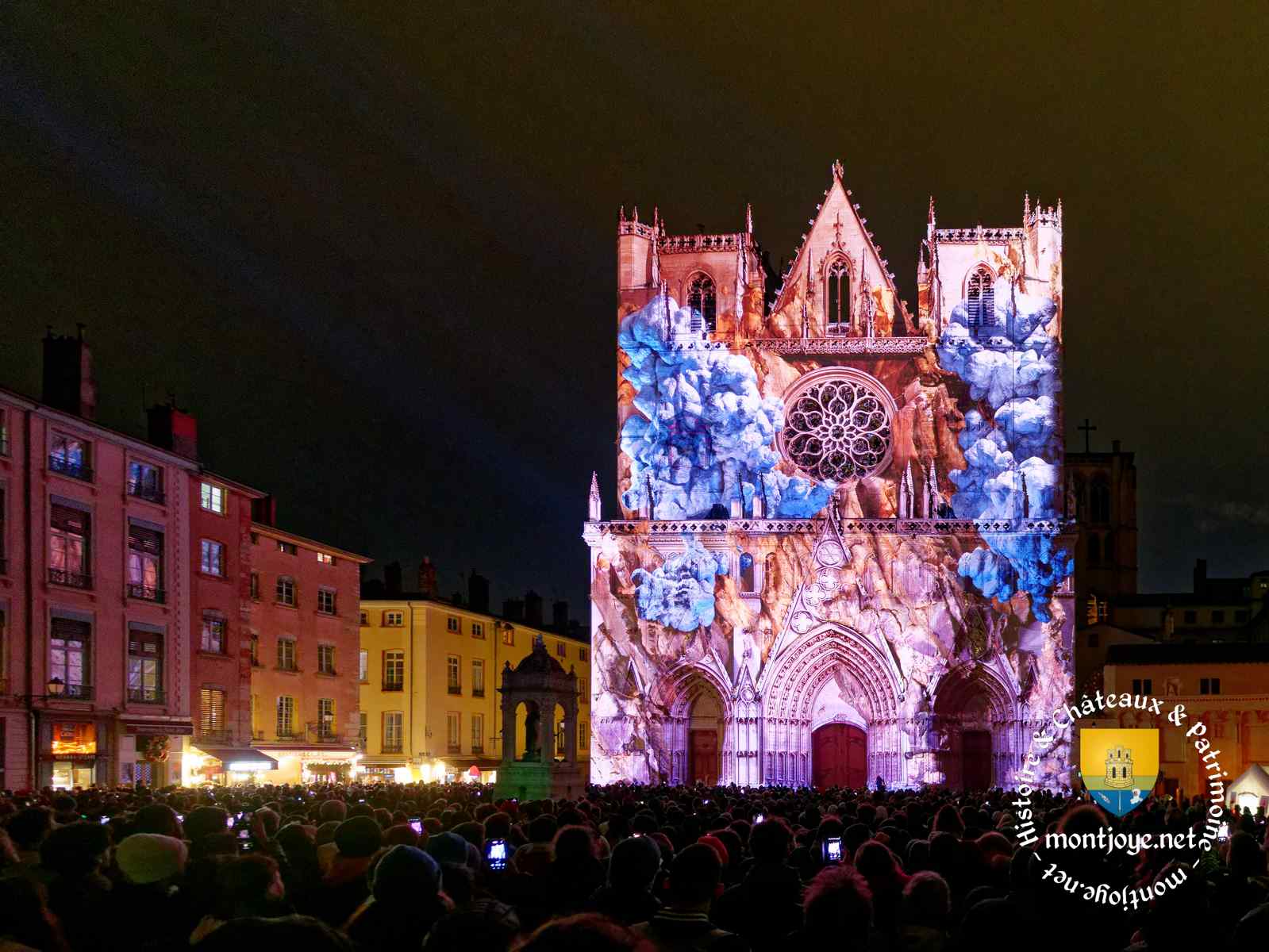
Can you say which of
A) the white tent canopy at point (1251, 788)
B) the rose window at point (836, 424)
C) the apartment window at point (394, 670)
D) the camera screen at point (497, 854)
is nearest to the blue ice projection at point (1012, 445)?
the rose window at point (836, 424)

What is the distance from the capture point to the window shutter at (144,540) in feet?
140

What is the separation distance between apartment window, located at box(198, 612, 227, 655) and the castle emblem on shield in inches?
1147

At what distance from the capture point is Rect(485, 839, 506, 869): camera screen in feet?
39.4

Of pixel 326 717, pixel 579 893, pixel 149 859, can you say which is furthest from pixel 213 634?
pixel 149 859

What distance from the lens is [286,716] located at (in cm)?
5212

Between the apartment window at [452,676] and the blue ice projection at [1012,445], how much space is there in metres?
21.8

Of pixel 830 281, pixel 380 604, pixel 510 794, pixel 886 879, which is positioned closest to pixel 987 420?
pixel 830 281

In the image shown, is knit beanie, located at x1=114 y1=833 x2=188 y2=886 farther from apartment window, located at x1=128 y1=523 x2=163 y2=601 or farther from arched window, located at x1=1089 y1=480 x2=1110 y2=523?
arched window, located at x1=1089 y1=480 x2=1110 y2=523

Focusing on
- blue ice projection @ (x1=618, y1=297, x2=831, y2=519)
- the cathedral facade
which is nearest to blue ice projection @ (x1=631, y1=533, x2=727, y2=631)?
the cathedral facade

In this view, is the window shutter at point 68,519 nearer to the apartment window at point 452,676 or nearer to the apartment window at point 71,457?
the apartment window at point 71,457

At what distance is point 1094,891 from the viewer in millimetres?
7965

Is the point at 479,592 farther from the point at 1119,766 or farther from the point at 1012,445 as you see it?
the point at 1119,766

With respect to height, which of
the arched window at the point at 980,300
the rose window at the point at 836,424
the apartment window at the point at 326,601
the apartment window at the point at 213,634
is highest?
the arched window at the point at 980,300

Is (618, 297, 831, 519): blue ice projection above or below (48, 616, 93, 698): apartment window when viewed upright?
above
